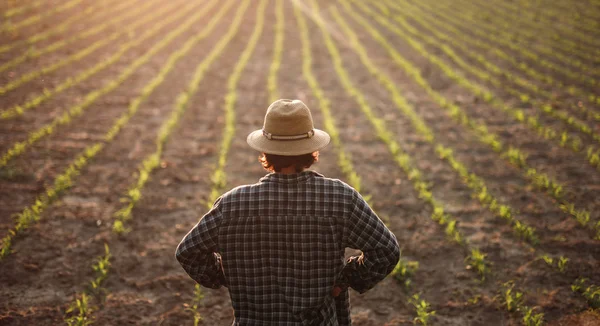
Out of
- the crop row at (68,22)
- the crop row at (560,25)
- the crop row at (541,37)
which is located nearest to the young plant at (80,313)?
the crop row at (68,22)

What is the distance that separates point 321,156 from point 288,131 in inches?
185

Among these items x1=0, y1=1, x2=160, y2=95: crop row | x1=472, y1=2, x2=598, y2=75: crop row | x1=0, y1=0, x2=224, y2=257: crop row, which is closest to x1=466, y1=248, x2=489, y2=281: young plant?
x1=0, y1=0, x2=224, y2=257: crop row

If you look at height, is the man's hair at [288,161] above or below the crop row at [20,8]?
below

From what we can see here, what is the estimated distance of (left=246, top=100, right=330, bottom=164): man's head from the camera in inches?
82.8

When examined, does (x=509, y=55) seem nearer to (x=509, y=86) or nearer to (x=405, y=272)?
(x=509, y=86)

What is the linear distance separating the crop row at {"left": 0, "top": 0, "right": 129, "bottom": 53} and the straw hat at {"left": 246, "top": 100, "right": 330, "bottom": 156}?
1073 cm

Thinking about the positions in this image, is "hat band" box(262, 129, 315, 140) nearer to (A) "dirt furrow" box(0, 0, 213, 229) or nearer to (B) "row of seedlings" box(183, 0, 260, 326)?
(B) "row of seedlings" box(183, 0, 260, 326)

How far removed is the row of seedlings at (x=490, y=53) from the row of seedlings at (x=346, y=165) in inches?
169

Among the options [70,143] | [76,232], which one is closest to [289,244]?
[76,232]

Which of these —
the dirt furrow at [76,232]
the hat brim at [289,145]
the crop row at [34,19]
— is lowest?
the dirt furrow at [76,232]

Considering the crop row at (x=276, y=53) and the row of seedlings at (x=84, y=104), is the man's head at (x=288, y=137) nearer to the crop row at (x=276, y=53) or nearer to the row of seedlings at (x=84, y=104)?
the row of seedlings at (x=84, y=104)

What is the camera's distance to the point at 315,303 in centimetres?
222

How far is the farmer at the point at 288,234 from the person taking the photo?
210cm

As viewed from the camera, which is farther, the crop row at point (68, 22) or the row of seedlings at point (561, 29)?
the row of seedlings at point (561, 29)
